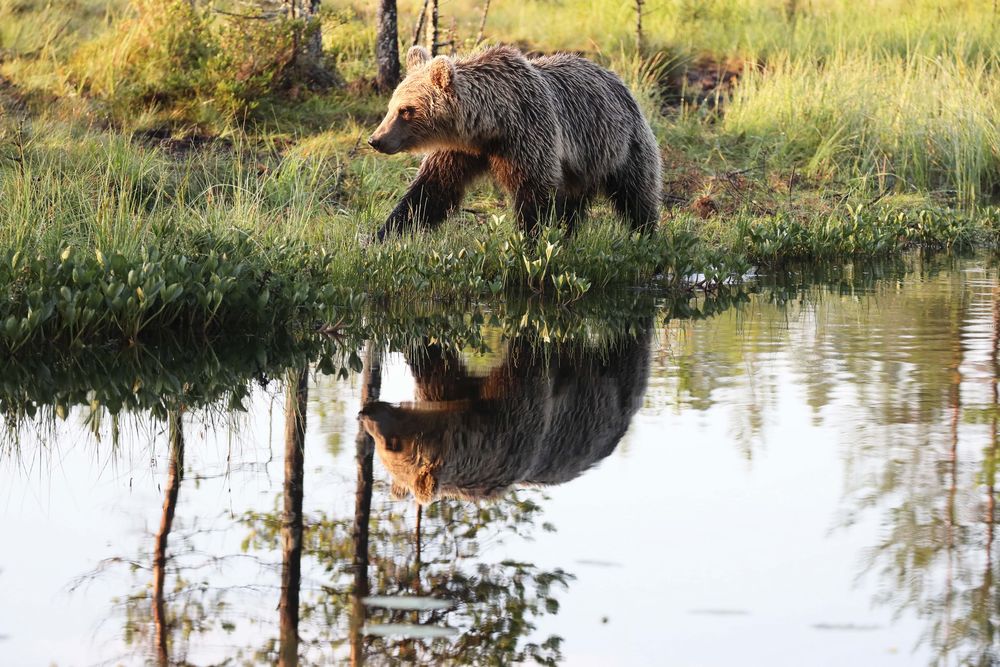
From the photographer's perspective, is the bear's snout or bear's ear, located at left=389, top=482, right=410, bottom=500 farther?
the bear's snout

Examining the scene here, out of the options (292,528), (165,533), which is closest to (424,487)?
(292,528)

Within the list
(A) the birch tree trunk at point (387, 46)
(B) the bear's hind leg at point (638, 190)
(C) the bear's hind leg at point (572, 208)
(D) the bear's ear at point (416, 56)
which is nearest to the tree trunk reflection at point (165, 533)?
(D) the bear's ear at point (416, 56)

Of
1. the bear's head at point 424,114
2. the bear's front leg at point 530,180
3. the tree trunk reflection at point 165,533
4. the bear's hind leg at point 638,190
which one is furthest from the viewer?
the bear's hind leg at point 638,190

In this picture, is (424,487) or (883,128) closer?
(424,487)

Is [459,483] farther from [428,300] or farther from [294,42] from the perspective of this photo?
[294,42]

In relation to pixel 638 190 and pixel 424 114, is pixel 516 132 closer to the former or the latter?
pixel 424 114

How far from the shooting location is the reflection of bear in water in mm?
4609

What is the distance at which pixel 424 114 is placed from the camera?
934 centimetres

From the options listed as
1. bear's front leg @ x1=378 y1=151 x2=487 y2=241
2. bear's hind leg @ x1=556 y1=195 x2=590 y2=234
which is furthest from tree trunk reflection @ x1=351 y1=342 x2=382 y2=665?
bear's hind leg @ x1=556 y1=195 x2=590 y2=234

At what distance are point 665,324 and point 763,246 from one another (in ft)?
11.8

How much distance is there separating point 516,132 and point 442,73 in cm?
67

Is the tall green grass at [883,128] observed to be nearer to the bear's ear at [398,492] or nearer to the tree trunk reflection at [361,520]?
the tree trunk reflection at [361,520]

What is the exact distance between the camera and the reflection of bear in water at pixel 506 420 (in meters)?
4.61

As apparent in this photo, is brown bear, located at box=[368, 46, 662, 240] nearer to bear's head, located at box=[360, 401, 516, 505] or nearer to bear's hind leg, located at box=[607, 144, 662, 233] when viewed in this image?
bear's hind leg, located at box=[607, 144, 662, 233]
